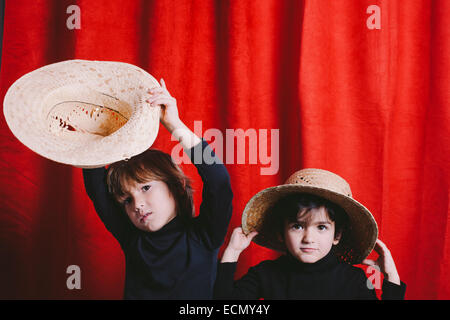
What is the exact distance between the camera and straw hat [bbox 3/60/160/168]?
2.47 ft

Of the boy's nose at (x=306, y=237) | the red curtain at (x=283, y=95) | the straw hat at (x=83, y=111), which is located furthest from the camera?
the red curtain at (x=283, y=95)

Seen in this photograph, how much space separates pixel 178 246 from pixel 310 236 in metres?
0.30

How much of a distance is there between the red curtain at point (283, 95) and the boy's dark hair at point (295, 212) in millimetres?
397

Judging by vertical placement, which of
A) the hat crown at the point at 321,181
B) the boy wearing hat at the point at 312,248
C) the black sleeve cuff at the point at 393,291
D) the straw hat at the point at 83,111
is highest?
the straw hat at the point at 83,111

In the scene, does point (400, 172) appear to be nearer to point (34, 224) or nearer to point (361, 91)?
point (361, 91)

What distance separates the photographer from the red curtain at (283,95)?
1383mm

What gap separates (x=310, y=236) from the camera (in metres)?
0.89

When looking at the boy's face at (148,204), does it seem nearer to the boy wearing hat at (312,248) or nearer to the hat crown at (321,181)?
the boy wearing hat at (312,248)

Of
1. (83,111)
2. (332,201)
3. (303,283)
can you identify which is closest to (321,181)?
(332,201)

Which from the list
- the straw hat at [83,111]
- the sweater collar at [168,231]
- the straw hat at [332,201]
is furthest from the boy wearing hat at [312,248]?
the straw hat at [83,111]

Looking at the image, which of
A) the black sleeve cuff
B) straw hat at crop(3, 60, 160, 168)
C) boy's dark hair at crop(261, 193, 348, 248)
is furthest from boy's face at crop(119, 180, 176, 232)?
the black sleeve cuff

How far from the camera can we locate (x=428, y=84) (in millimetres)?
1423

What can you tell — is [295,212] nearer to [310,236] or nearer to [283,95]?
[310,236]

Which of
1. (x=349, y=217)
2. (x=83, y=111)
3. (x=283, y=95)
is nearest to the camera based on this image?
(x=83, y=111)
